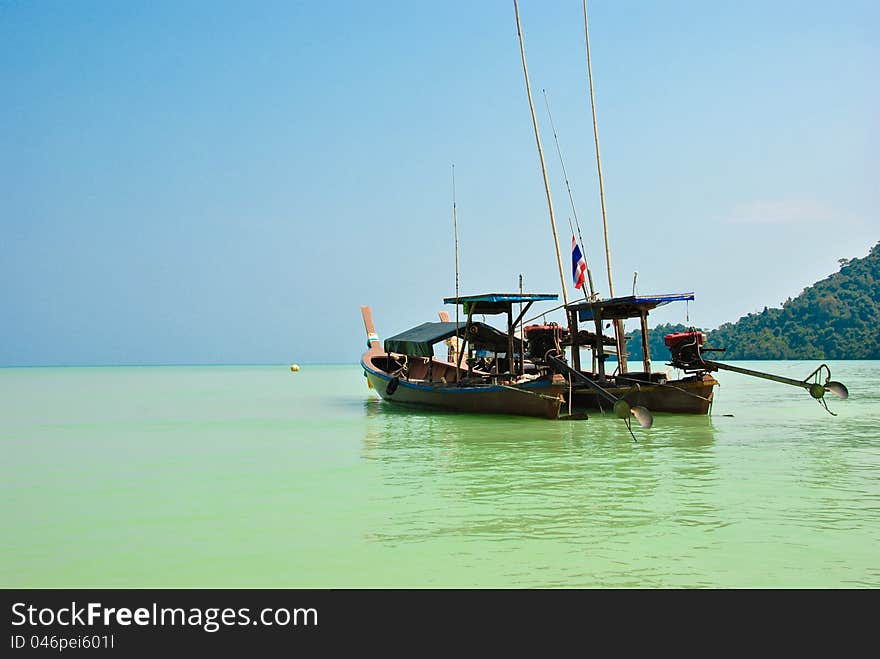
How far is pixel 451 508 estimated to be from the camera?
951 cm

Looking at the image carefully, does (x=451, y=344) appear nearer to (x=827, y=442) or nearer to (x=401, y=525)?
(x=827, y=442)

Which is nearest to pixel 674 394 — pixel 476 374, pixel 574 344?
pixel 574 344

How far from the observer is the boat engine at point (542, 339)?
21.6 metres

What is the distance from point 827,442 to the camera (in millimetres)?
16641

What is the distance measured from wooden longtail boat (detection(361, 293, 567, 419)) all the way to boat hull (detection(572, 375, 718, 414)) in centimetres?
194

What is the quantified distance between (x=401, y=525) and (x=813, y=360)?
96602 millimetres

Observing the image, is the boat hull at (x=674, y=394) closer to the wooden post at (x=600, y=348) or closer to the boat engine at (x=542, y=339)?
the wooden post at (x=600, y=348)

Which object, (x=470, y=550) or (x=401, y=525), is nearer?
(x=470, y=550)

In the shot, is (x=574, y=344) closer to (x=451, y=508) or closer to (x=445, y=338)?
(x=445, y=338)

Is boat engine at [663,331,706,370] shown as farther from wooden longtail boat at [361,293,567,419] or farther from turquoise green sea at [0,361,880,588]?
wooden longtail boat at [361,293,567,419]

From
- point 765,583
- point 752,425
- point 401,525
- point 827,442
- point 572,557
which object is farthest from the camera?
point 752,425

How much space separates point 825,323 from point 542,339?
8193 cm

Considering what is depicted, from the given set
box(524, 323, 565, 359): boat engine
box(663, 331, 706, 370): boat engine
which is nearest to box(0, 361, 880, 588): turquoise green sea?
box(663, 331, 706, 370): boat engine
